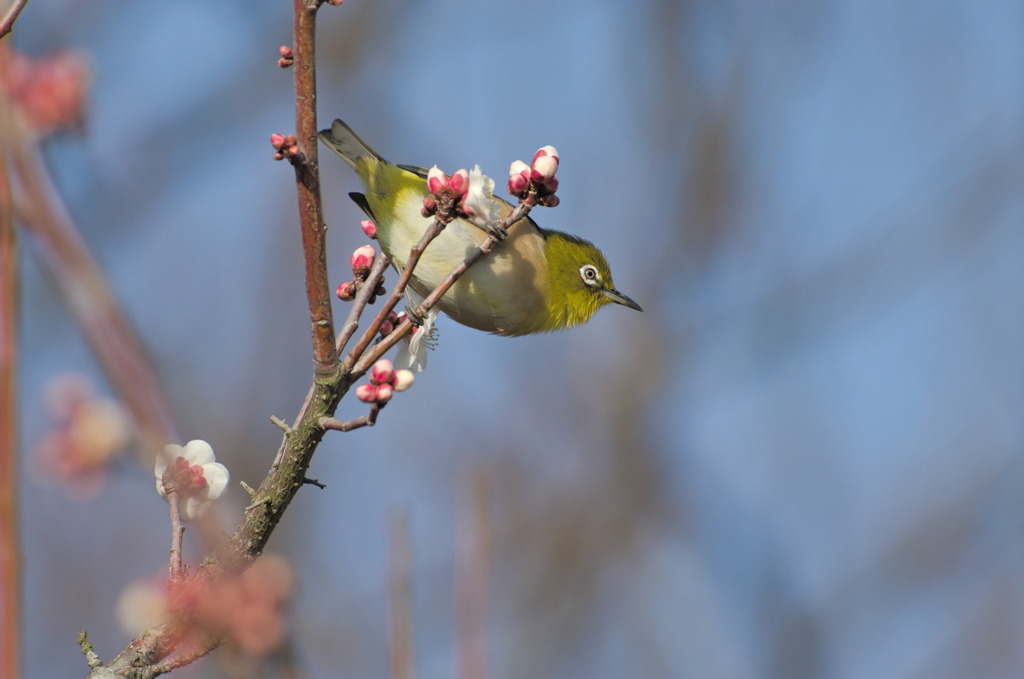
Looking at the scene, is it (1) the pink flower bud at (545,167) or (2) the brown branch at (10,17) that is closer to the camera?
(2) the brown branch at (10,17)

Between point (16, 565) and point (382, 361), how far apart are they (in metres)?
1.21

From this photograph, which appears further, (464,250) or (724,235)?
(724,235)

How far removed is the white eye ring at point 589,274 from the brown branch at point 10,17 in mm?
3360

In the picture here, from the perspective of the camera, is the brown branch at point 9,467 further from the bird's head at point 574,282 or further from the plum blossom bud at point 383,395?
the bird's head at point 574,282

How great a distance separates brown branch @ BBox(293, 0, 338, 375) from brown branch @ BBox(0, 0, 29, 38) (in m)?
0.53

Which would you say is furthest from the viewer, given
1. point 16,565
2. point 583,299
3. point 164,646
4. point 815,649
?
point 815,649

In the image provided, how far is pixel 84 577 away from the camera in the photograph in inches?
352

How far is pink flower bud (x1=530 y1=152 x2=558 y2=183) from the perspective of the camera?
2633 millimetres

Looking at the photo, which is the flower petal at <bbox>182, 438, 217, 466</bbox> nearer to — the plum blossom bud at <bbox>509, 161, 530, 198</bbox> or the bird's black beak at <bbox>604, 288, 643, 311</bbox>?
the plum blossom bud at <bbox>509, 161, 530, 198</bbox>

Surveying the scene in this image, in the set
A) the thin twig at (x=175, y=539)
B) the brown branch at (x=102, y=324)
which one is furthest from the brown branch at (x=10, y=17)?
the thin twig at (x=175, y=539)

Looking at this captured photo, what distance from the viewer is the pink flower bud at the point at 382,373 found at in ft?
7.75

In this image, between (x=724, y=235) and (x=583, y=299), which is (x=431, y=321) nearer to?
(x=583, y=299)

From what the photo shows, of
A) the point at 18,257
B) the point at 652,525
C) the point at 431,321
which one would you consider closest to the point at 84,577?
the point at 652,525

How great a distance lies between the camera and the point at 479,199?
8.75ft
